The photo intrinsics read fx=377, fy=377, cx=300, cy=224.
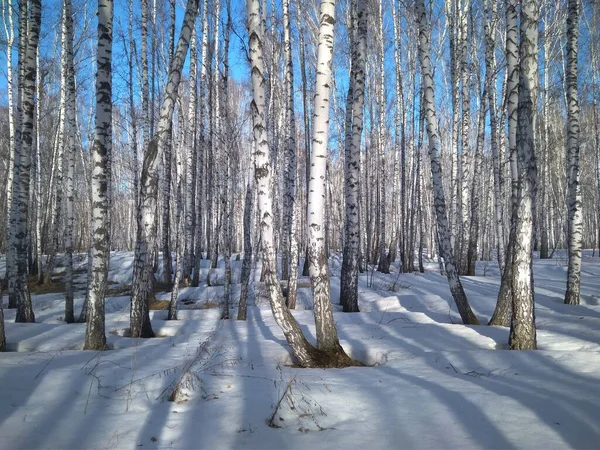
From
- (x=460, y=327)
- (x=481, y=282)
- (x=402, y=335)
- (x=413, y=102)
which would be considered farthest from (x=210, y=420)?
(x=413, y=102)

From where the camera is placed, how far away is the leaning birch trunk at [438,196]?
7.01 m

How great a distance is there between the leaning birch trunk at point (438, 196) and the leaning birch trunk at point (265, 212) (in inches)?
136

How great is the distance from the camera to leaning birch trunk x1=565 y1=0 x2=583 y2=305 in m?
8.12

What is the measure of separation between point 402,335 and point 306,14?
13.7 metres

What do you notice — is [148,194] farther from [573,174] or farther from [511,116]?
[573,174]

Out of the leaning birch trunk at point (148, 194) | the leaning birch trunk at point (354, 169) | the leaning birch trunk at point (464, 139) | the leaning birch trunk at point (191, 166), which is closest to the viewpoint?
the leaning birch trunk at point (148, 194)

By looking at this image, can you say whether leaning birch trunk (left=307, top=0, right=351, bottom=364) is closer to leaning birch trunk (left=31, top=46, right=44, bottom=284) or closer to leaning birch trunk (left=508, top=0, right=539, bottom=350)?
leaning birch trunk (left=508, top=0, right=539, bottom=350)

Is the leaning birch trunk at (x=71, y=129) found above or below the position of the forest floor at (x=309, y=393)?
above

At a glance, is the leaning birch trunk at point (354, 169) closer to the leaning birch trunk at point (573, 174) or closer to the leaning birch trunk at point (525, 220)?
the leaning birch trunk at point (525, 220)

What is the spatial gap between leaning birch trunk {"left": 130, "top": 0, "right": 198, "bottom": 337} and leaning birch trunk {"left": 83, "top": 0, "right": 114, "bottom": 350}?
2.55 feet

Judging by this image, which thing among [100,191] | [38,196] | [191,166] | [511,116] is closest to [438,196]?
[511,116]

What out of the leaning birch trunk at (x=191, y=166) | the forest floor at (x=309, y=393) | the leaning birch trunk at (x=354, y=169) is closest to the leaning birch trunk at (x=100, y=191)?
the forest floor at (x=309, y=393)

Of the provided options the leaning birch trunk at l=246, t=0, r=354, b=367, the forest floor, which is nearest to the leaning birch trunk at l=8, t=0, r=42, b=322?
the forest floor

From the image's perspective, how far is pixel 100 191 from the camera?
5535mm
